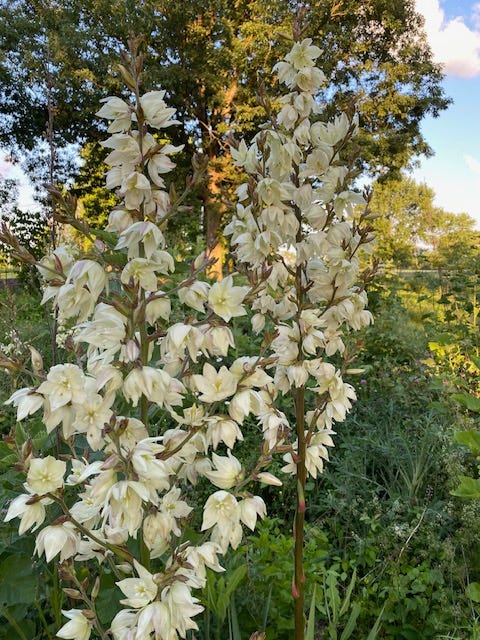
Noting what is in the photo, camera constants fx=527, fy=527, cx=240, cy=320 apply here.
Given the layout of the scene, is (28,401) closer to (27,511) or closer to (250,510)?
(27,511)

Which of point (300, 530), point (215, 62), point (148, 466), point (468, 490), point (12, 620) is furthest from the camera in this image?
point (215, 62)

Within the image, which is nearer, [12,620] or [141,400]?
[141,400]

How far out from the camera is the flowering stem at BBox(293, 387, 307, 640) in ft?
4.68

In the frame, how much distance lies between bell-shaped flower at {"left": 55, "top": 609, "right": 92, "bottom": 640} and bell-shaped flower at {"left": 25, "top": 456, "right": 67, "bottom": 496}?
0.27m

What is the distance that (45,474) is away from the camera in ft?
3.22

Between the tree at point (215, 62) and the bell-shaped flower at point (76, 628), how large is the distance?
33.7 ft

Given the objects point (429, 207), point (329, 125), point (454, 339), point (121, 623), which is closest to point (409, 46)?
point (454, 339)

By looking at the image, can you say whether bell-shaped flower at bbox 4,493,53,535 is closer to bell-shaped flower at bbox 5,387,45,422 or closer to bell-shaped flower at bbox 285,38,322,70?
bell-shaped flower at bbox 5,387,45,422

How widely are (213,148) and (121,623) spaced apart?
1320 centimetres

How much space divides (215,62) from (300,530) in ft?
39.0

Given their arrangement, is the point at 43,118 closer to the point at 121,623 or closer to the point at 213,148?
the point at 213,148

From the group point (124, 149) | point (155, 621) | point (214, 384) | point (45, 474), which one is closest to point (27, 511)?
point (45, 474)

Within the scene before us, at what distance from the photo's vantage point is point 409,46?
13.4m

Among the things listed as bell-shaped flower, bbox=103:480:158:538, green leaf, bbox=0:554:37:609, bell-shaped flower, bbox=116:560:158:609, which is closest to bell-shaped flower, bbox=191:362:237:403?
bell-shaped flower, bbox=103:480:158:538
